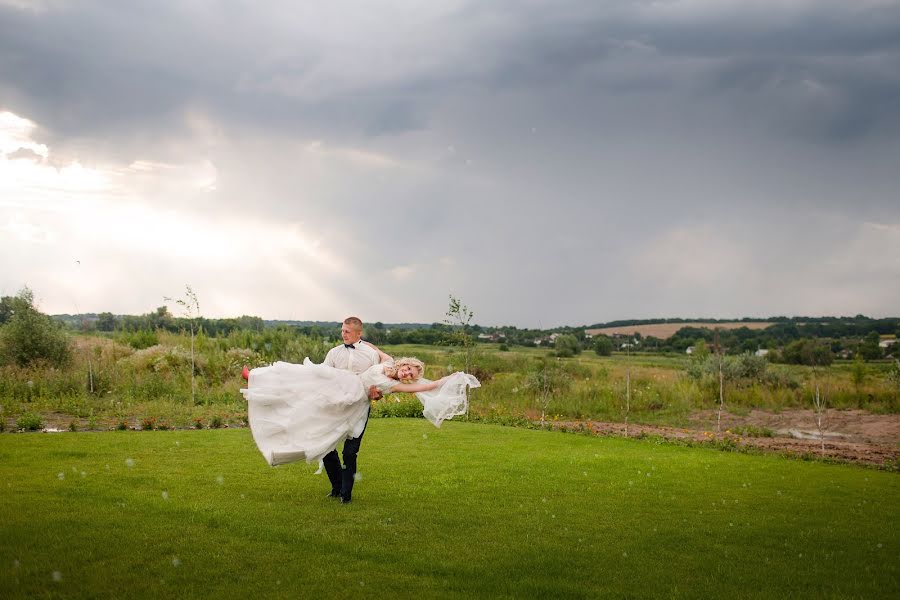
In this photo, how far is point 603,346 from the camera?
61344 millimetres

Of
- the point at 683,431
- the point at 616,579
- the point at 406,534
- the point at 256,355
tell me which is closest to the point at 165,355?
the point at 256,355

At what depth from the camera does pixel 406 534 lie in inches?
329

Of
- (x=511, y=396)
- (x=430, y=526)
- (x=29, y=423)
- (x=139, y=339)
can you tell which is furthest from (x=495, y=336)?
(x=430, y=526)

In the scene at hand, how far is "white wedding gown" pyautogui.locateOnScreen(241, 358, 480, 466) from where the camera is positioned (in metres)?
9.02

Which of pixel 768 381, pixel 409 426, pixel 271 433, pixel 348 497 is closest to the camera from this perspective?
pixel 271 433

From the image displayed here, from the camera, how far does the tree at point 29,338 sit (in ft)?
81.6

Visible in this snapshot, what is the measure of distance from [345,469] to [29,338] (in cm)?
2096

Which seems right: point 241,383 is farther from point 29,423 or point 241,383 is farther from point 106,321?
point 106,321

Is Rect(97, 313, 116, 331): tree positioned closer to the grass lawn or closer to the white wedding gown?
the grass lawn

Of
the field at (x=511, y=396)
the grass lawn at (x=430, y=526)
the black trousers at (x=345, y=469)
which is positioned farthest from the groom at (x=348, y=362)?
the field at (x=511, y=396)

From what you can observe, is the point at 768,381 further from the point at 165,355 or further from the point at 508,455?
the point at 165,355

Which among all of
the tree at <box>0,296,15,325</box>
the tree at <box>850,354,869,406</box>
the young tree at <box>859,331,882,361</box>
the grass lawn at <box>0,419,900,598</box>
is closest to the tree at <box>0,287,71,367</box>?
the tree at <box>0,296,15,325</box>

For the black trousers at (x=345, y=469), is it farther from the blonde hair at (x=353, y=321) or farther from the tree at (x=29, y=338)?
the tree at (x=29, y=338)

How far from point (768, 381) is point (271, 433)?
27563mm
